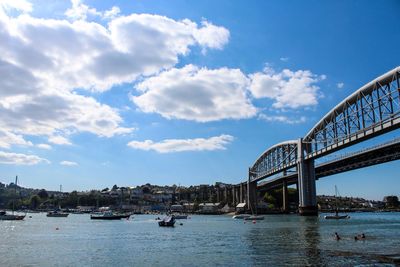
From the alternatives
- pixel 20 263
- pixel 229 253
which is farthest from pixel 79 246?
pixel 229 253

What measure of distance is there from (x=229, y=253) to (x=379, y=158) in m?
102

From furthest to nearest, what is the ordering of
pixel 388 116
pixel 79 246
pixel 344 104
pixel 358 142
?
pixel 344 104 < pixel 358 142 < pixel 388 116 < pixel 79 246

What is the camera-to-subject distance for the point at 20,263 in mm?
39031

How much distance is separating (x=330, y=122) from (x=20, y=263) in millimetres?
109582

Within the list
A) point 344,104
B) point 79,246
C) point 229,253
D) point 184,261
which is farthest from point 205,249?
point 344,104

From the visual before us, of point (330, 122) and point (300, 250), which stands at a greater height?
point (330, 122)

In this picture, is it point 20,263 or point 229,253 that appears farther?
point 229,253

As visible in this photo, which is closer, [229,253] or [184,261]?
[184,261]

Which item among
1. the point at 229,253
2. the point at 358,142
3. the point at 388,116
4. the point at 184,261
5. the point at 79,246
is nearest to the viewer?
the point at 184,261

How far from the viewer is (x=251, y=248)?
48.2m

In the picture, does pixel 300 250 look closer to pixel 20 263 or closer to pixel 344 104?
pixel 20 263

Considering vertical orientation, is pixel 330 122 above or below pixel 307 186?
above

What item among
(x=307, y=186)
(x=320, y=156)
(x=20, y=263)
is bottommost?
(x=20, y=263)

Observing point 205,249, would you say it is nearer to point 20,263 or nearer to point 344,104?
point 20,263
